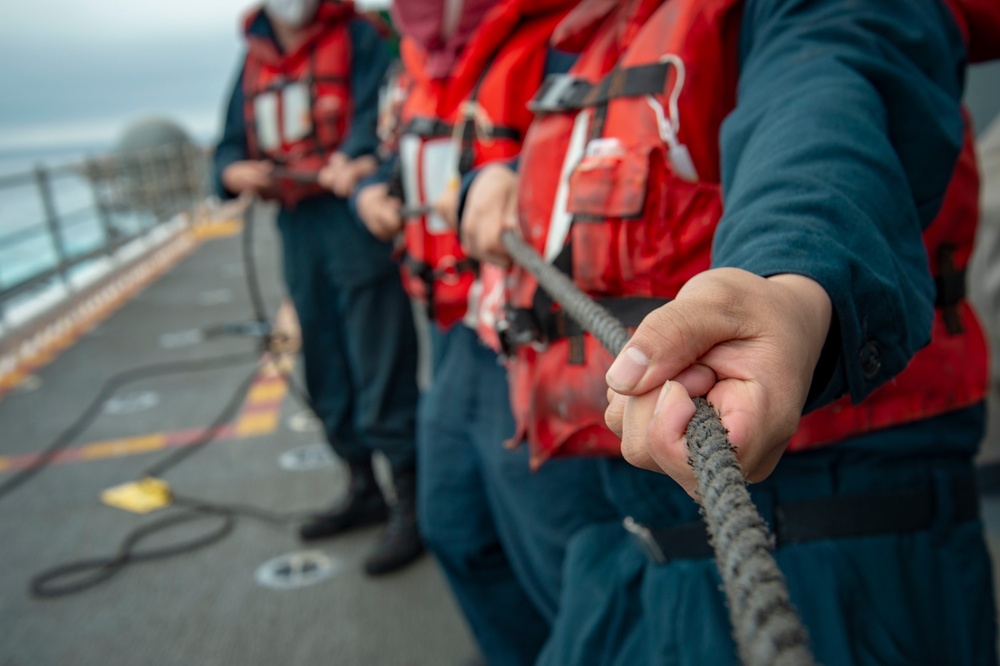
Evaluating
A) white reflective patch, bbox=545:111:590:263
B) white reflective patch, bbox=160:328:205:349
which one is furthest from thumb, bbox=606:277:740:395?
white reflective patch, bbox=160:328:205:349

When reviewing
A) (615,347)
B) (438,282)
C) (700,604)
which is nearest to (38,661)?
(438,282)

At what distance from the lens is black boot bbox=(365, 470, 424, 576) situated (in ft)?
6.82

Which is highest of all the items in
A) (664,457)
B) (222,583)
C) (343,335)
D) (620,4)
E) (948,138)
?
(620,4)

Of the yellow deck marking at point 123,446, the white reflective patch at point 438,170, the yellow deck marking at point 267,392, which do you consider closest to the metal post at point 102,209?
the yellow deck marking at point 267,392

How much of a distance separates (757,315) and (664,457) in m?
0.10

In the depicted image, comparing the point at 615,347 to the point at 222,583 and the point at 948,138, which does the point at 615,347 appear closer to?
the point at 948,138

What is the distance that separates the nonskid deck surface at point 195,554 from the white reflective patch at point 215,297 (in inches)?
57.3

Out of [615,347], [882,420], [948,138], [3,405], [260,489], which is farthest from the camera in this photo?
[3,405]

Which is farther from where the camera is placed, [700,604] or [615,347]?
[700,604]

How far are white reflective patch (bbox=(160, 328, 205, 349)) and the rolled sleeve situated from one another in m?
4.25

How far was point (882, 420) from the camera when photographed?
2.45 feet

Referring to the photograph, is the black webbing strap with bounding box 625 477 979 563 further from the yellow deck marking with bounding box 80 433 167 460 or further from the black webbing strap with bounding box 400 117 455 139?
the yellow deck marking with bounding box 80 433 167 460

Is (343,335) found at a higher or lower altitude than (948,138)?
lower

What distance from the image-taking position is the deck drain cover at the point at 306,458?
9.13ft
